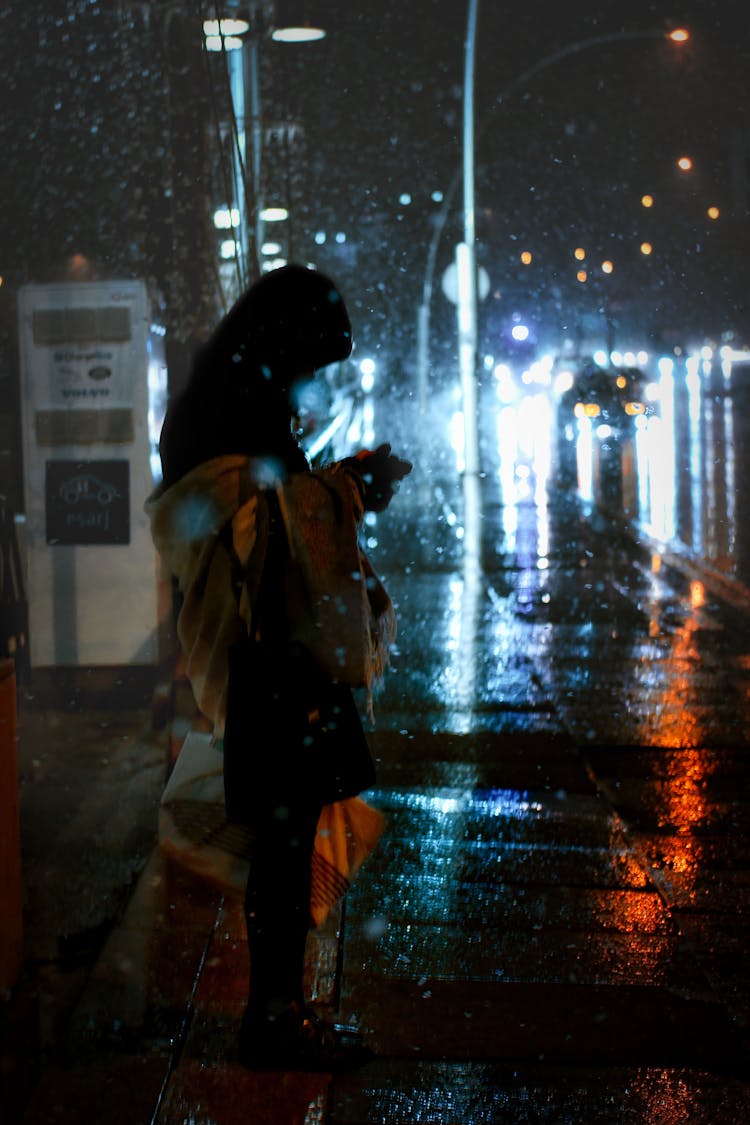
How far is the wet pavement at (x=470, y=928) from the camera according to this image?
2.84 m

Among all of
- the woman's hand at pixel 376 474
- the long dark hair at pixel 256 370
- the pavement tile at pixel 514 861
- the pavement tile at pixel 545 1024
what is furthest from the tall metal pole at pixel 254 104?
the pavement tile at pixel 545 1024

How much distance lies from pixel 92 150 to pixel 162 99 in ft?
5.81

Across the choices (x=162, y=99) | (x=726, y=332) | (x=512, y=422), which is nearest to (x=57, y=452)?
(x=162, y=99)

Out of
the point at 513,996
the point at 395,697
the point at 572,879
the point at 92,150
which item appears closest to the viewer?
the point at 513,996

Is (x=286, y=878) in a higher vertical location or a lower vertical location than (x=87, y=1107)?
higher

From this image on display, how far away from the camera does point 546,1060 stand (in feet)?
9.75

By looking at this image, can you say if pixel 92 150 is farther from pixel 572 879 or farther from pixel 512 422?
pixel 512 422

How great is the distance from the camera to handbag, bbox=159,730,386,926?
2.86 metres

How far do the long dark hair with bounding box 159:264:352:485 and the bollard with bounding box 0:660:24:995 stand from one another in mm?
971

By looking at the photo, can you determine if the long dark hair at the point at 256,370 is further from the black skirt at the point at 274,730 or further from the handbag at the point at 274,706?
the black skirt at the point at 274,730

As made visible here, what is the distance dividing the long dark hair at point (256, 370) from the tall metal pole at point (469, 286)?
14933 millimetres

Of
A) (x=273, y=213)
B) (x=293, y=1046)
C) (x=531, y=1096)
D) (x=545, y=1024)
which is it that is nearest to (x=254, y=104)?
(x=273, y=213)

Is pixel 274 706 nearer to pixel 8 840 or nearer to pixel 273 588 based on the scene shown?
pixel 273 588

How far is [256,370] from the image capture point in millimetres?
2750
